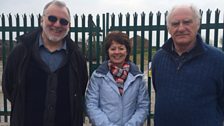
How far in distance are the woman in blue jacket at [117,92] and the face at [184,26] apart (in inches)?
25.6

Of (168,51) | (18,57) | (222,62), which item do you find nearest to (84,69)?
(18,57)

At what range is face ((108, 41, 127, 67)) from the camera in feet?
10.8

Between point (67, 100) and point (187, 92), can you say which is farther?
point (67, 100)

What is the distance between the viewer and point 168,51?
301 centimetres

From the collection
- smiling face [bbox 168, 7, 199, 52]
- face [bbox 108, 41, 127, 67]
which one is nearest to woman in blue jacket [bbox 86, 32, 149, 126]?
face [bbox 108, 41, 127, 67]

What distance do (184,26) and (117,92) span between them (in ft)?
3.10

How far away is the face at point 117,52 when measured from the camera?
3.28 metres

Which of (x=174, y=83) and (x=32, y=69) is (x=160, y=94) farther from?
(x=32, y=69)

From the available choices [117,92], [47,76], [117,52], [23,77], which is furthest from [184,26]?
[23,77]

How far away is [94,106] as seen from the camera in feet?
10.8

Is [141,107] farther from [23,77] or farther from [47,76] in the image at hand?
[23,77]

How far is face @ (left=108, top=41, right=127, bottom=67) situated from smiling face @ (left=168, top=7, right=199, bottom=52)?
628 mm

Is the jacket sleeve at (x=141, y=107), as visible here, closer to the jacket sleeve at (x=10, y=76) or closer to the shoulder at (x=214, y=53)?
the shoulder at (x=214, y=53)

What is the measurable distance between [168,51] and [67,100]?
1.09m
